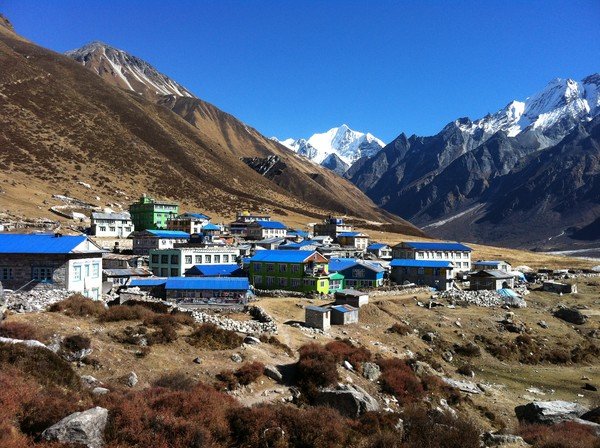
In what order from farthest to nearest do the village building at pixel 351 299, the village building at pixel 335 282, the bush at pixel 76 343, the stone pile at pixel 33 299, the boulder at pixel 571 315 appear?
the village building at pixel 335 282, the boulder at pixel 571 315, the village building at pixel 351 299, the stone pile at pixel 33 299, the bush at pixel 76 343

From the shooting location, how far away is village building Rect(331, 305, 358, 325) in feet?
140

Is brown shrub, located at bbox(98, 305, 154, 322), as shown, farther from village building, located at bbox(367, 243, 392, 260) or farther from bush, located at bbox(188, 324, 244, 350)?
village building, located at bbox(367, 243, 392, 260)

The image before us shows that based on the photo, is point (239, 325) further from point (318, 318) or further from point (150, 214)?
point (150, 214)

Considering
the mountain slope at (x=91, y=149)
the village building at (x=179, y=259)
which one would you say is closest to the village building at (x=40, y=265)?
the village building at (x=179, y=259)

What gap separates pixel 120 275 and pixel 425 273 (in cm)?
4013

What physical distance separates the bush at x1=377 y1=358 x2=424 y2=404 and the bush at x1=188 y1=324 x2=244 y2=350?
9.03m

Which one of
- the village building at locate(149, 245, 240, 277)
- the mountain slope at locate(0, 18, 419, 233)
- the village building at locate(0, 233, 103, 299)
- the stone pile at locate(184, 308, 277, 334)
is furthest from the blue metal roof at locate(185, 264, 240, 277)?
the mountain slope at locate(0, 18, 419, 233)

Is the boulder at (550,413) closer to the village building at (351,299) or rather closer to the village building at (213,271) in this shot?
the village building at (351,299)

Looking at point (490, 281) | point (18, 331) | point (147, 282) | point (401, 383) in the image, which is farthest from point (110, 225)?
point (401, 383)

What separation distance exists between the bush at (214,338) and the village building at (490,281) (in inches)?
1845

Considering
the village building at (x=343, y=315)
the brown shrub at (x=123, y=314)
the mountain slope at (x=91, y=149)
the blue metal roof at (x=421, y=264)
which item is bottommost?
the village building at (x=343, y=315)

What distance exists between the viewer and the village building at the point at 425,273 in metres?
66.9

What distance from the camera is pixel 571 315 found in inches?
2178

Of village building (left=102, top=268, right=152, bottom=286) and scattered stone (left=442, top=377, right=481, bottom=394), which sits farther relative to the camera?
village building (left=102, top=268, right=152, bottom=286)
